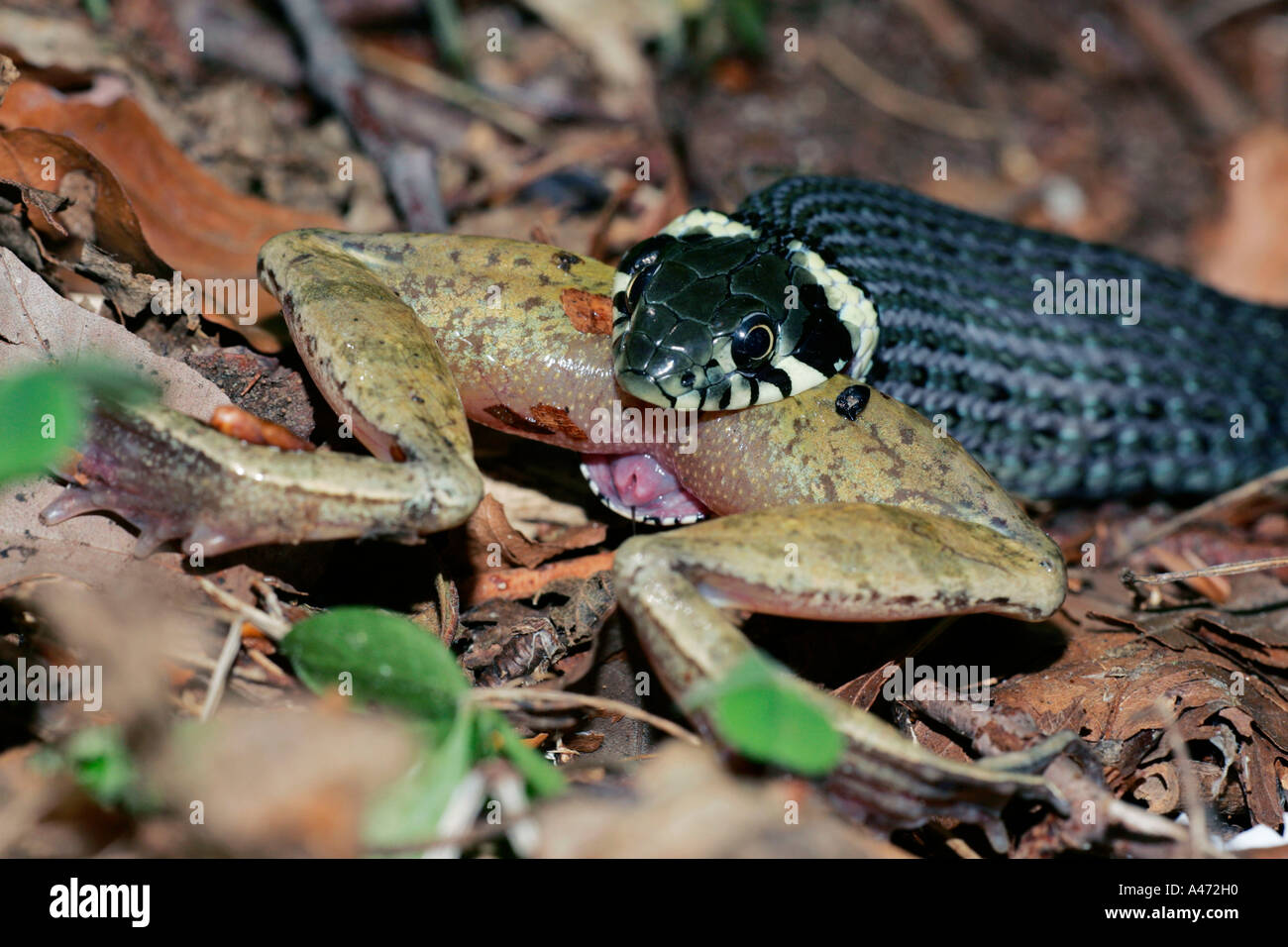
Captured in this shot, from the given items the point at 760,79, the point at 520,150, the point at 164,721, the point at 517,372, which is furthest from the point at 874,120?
the point at 164,721

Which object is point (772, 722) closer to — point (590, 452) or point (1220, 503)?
point (590, 452)

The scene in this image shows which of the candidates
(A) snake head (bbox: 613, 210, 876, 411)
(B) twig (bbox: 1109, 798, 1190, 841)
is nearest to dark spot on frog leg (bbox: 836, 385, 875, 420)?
(A) snake head (bbox: 613, 210, 876, 411)

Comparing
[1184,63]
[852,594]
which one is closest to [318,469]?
[852,594]

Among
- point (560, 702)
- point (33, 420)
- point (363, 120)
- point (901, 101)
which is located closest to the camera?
point (33, 420)

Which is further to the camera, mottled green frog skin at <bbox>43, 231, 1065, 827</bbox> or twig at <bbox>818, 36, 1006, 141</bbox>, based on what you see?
twig at <bbox>818, 36, 1006, 141</bbox>

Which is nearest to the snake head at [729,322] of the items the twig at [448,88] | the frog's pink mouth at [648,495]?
the frog's pink mouth at [648,495]

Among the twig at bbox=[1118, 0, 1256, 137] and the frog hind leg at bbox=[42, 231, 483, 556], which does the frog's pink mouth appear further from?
the twig at bbox=[1118, 0, 1256, 137]
